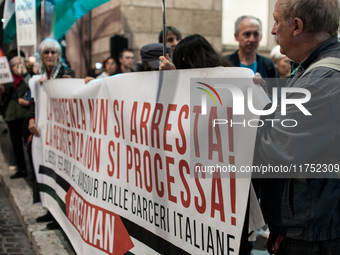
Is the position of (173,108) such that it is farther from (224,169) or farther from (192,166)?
(224,169)

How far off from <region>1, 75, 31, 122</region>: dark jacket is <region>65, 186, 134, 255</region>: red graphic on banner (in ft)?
12.7

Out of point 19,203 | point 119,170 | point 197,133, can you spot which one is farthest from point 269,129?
point 19,203

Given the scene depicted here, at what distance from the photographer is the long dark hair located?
8.48ft

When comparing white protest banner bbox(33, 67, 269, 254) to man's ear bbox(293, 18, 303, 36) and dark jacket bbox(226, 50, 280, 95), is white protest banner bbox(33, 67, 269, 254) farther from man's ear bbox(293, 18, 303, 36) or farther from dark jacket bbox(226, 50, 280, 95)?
dark jacket bbox(226, 50, 280, 95)

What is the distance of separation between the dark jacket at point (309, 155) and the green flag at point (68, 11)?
3.14m

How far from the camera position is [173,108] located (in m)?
2.17

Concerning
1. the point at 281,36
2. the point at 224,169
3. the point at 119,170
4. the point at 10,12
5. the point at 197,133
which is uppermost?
the point at 10,12

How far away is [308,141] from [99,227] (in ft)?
6.04

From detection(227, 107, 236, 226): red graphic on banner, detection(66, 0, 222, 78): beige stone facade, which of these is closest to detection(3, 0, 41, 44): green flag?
detection(66, 0, 222, 78): beige stone facade

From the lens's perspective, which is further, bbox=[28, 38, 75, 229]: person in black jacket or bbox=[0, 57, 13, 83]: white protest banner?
bbox=[0, 57, 13, 83]: white protest banner

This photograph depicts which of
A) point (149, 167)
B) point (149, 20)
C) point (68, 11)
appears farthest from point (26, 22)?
point (149, 20)

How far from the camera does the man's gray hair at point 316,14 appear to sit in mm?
1617

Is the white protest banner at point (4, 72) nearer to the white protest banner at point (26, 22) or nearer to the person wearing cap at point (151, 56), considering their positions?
the white protest banner at point (26, 22)

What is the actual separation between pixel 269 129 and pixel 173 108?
0.66 m
